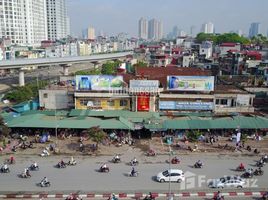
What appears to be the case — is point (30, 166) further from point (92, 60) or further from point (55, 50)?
point (55, 50)

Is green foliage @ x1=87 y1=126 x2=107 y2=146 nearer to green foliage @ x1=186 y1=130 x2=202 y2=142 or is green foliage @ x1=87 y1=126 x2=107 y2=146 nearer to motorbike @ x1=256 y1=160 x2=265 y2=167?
green foliage @ x1=186 y1=130 x2=202 y2=142

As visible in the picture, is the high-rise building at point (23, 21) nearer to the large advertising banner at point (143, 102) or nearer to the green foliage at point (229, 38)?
the green foliage at point (229, 38)

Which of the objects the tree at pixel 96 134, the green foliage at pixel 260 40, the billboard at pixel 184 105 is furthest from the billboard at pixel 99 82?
the green foliage at pixel 260 40

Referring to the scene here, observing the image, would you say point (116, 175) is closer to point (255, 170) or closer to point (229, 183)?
point (229, 183)

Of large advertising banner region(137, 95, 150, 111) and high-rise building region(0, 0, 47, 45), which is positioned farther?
high-rise building region(0, 0, 47, 45)

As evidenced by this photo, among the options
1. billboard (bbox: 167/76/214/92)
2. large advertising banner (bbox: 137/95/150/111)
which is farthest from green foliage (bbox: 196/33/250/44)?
large advertising banner (bbox: 137/95/150/111)

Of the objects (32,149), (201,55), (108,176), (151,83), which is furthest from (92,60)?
(108,176)
